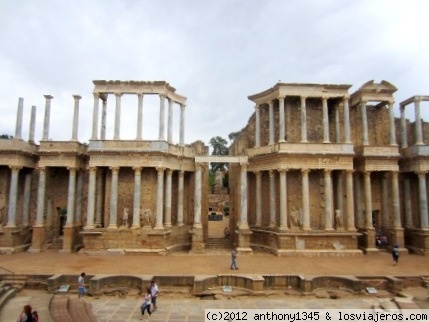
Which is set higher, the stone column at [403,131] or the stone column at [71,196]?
Answer: the stone column at [403,131]

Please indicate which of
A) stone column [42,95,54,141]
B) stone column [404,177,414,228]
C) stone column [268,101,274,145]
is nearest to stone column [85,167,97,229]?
stone column [42,95,54,141]

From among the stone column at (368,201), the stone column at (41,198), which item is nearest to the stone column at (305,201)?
the stone column at (368,201)

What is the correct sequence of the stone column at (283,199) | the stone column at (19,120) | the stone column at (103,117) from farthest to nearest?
the stone column at (103,117), the stone column at (19,120), the stone column at (283,199)

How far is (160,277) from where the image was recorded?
1469 cm

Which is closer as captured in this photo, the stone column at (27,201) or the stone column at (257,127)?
the stone column at (27,201)

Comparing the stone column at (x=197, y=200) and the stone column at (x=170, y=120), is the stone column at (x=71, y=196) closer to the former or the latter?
the stone column at (x=170, y=120)

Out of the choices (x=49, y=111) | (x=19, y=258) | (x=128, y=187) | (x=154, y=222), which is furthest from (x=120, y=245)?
(x=49, y=111)

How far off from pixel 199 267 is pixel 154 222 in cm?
719

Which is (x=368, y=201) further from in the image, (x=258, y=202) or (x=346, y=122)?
(x=258, y=202)

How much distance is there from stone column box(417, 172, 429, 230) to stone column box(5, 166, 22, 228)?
30.1 meters

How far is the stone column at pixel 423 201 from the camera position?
24.0 m

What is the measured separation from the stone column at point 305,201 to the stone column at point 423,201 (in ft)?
28.8

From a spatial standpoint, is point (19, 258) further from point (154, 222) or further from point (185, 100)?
point (185, 100)

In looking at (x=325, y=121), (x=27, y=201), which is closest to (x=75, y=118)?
(x=27, y=201)
